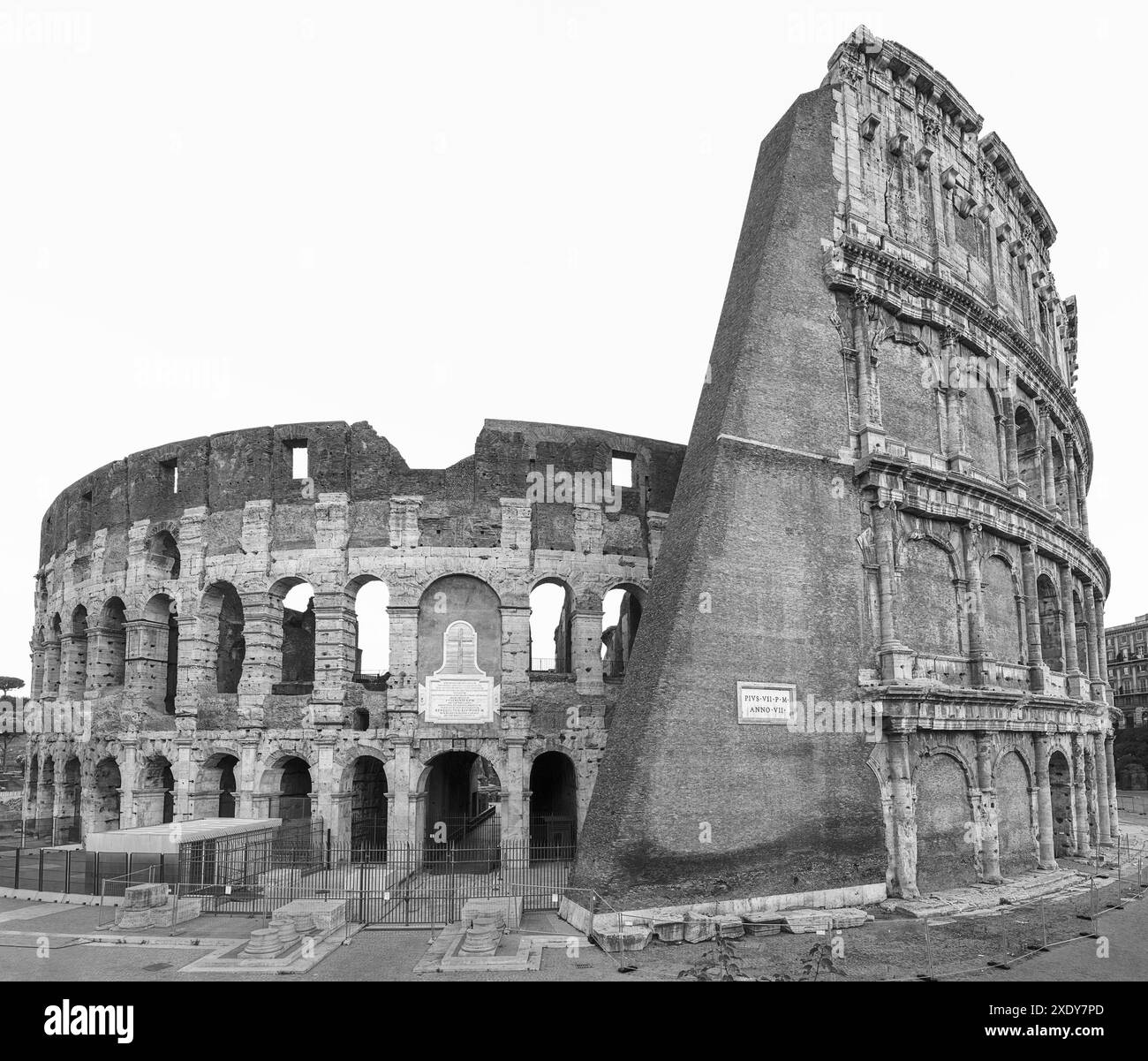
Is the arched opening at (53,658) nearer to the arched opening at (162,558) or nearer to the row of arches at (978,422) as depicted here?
the arched opening at (162,558)

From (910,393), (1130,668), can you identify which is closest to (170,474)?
(910,393)

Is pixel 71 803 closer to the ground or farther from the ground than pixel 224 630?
closer to the ground

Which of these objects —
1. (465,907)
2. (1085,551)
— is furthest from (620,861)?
(1085,551)

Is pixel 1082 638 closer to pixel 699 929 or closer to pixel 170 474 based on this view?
pixel 699 929

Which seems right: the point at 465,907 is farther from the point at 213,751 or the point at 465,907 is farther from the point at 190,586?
the point at 190,586

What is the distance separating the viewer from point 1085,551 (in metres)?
27.5

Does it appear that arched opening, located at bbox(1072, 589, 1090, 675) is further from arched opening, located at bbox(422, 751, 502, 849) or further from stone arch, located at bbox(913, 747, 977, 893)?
arched opening, located at bbox(422, 751, 502, 849)

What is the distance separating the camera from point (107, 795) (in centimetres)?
2561

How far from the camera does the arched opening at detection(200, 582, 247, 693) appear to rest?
24359 millimetres

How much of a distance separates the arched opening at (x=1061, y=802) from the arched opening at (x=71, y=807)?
89.6 feet

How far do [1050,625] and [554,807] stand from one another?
48.9ft

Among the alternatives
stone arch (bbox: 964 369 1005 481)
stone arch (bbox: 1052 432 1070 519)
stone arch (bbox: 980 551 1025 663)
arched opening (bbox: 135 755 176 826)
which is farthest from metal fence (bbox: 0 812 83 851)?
stone arch (bbox: 1052 432 1070 519)

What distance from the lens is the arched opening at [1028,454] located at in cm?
2631

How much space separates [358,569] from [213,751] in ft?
20.0
